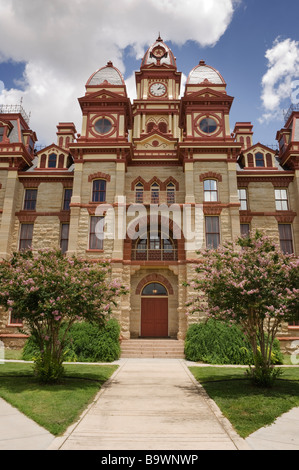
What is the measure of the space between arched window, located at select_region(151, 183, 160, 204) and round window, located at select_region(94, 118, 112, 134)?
593 centimetres

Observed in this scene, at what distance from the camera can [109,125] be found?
26.2 meters

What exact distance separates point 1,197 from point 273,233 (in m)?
21.1

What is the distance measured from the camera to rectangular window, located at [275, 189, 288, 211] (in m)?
25.2

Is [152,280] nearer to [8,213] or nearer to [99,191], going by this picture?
[99,191]

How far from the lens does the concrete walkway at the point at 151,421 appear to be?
19.1ft

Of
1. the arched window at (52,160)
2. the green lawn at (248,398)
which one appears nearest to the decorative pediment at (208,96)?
the arched window at (52,160)

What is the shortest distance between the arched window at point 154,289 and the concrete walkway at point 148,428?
1383cm

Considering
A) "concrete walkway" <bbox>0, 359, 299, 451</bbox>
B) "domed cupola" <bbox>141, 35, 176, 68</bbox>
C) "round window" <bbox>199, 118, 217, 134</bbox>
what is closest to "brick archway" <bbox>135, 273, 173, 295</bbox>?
"round window" <bbox>199, 118, 217, 134</bbox>

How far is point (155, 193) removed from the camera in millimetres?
25125

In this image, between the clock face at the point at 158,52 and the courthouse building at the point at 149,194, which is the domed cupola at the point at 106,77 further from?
the clock face at the point at 158,52

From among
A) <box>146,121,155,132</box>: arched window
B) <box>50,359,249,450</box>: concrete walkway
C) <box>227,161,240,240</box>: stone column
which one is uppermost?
<box>146,121,155,132</box>: arched window

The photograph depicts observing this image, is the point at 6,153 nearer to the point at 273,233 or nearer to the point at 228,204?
the point at 228,204

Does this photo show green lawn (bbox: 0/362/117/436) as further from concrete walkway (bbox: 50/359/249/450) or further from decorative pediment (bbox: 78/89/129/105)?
decorative pediment (bbox: 78/89/129/105)
